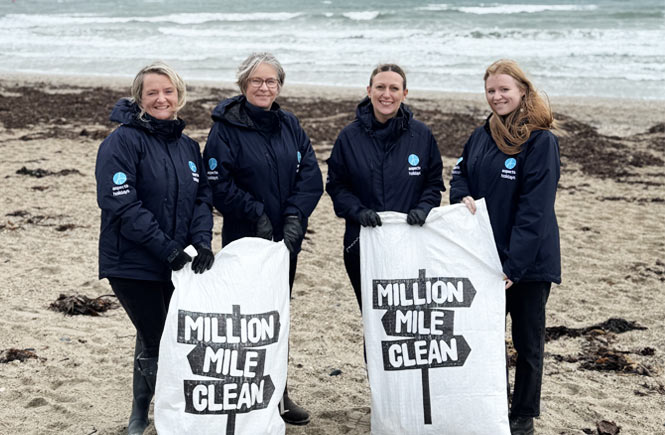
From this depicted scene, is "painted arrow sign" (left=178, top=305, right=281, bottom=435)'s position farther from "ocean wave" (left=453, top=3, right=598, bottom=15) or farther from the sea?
"ocean wave" (left=453, top=3, right=598, bottom=15)

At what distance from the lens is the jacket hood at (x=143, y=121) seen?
2.82 meters

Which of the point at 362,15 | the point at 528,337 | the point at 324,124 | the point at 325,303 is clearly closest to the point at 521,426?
the point at 528,337

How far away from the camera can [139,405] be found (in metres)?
3.19

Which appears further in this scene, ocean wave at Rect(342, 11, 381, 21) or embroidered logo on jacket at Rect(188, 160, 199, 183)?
ocean wave at Rect(342, 11, 381, 21)

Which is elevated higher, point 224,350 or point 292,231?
point 292,231

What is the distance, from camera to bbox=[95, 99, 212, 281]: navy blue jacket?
274 cm

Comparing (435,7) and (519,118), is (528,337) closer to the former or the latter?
(519,118)

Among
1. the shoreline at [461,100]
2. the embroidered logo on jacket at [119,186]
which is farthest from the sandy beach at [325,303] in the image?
the shoreline at [461,100]

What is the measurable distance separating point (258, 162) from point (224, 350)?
2.72 ft

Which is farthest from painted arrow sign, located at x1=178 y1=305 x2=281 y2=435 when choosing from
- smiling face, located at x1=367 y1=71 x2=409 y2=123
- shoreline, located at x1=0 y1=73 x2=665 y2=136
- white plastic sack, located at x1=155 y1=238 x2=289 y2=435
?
shoreline, located at x1=0 y1=73 x2=665 y2=136

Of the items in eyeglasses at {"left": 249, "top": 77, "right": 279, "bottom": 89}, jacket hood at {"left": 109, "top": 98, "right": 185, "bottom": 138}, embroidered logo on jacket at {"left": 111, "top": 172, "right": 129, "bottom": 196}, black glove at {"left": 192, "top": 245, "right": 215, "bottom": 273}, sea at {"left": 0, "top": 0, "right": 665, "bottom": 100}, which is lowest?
black glove at {"left": 192, "top": 245, "right": 215, "bottom": 273}

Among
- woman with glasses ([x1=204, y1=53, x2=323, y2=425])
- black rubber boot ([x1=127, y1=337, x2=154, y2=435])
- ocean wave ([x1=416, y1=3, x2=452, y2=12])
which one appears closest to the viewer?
woman with glasses ([x1=204, y1=53, x2=323, y2=425])

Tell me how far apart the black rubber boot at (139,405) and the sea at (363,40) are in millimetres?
11251

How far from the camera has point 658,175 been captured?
27.6 feet
